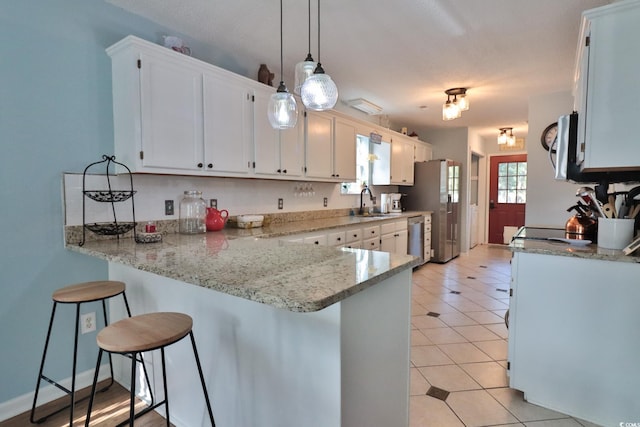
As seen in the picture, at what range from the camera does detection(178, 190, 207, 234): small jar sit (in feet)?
8.32

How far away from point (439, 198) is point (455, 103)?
2121 millimetres

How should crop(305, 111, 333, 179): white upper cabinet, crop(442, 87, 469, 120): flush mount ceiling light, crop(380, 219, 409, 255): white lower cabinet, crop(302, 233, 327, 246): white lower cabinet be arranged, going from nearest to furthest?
1. crop(302, 233, 327, 246): white lower cabinet
2. crop(305, 111, 333, 179): white upper cabinet
3. crop(442, 87, 469, 120): flush mount ceiling light
4. crop(380, 219, 409, 255): white lower cabinet

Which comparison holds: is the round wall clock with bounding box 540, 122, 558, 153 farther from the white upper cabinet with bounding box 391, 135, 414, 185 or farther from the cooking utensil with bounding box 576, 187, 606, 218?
the cooking utensil with bounding box 576, 187, 606, 218

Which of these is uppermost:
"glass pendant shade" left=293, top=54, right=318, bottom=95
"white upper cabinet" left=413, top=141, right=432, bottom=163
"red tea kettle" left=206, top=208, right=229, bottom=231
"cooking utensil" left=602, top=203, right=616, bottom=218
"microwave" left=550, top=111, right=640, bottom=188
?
"white upper cabinet" left=413, top=141, right=432, bottom=163

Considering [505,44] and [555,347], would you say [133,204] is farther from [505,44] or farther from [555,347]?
[505,44]

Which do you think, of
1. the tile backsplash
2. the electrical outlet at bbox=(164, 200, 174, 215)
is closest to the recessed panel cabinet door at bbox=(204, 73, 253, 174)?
the tile backsplash

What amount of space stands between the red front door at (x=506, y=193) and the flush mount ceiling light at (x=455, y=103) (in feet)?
14.1

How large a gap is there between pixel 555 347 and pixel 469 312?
4.92 feet

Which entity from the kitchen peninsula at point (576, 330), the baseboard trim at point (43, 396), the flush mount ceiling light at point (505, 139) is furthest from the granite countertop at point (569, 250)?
the flush mount ceiling light at point (505, 139)

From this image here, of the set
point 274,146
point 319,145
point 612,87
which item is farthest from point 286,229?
point 612,87

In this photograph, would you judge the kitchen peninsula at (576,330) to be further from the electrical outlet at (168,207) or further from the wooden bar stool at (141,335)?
the electrical outlet at (168,207)

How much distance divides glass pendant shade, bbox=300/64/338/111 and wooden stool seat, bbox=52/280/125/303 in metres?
1.45

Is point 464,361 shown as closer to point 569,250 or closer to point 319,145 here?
point 569,250

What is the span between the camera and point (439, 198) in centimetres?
564
